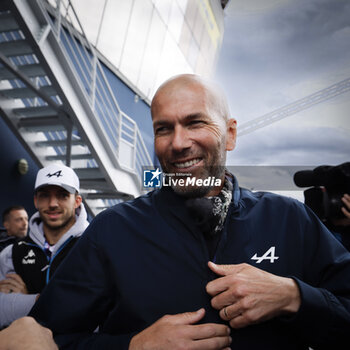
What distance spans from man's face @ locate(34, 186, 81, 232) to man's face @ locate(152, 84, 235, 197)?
4.25 feet

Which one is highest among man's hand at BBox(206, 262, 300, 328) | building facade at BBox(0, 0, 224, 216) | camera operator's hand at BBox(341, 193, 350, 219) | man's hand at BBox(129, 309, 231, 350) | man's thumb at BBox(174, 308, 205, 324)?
building facade at BBox(0, 0, 224, 216)

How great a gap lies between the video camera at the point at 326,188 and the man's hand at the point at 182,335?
991 millimetres

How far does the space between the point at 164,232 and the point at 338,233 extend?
3.64 feet

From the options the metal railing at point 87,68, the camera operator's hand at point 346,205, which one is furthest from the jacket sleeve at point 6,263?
the metal railing at point 87,68

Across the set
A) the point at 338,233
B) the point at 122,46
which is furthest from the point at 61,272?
the point at 122,46

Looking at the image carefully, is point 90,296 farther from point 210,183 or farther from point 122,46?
point 122,46

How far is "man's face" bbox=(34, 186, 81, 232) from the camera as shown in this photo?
2.04m

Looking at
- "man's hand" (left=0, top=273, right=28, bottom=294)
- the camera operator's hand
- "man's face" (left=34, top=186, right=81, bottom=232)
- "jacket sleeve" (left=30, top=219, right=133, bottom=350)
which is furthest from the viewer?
"man's face" (left=34, top=186, right=81, bottom=232)

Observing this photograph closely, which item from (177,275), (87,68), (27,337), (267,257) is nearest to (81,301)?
(27,337)

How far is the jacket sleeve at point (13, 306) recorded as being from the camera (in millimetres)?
1636

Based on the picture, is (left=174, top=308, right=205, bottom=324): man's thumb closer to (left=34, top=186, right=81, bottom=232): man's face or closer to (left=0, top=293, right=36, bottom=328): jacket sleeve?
(left=0, top=293, right=36, bottom=328): jacket sleeve

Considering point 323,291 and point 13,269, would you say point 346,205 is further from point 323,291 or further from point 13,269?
point 13,269

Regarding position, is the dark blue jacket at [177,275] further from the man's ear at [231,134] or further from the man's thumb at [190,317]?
the man's ear at [231,134]

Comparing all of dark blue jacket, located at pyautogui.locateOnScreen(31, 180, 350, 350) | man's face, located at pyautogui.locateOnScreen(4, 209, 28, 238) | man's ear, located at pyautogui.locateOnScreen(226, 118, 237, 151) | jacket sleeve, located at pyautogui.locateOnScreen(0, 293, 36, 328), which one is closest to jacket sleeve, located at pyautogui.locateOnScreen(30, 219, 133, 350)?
dark blue jacket, located at pyautogui.locateOnScreen(31, 180, 350, 350)
